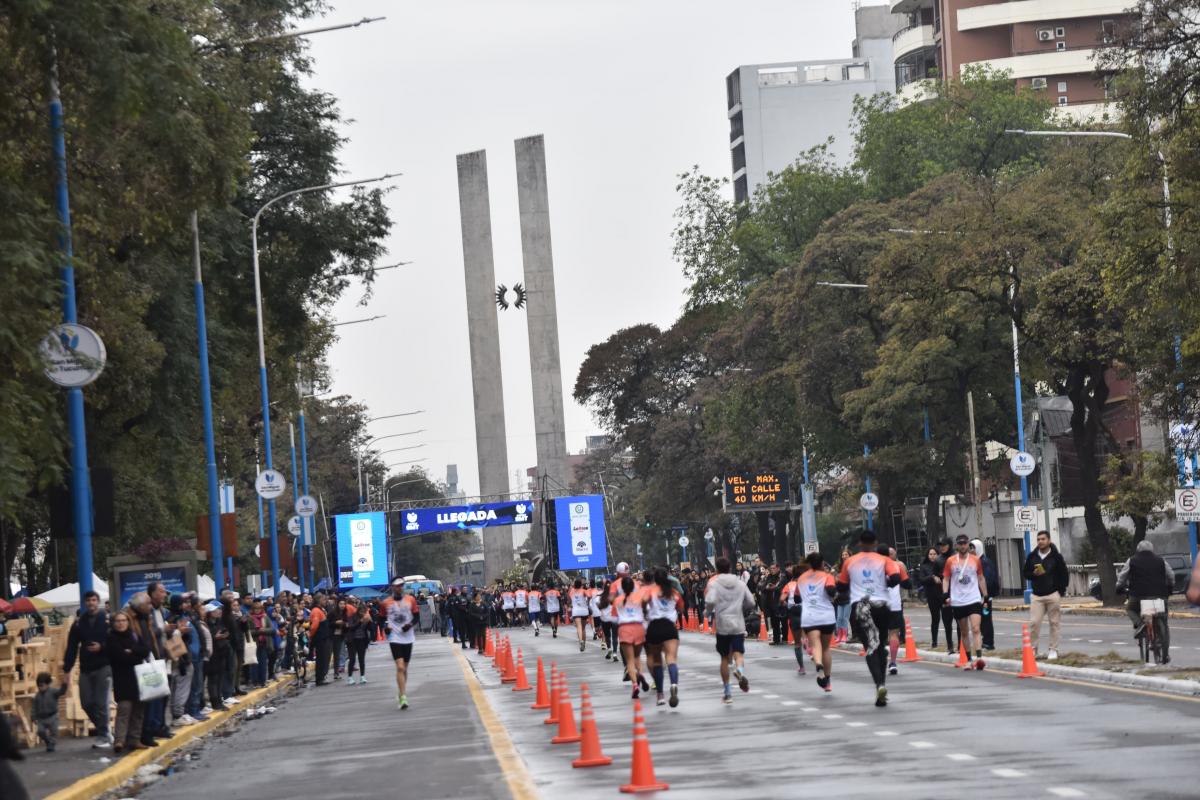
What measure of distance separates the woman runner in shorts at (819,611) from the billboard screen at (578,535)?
185 ft

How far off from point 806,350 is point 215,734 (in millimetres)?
40749

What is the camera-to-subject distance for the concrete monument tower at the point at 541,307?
101 meters

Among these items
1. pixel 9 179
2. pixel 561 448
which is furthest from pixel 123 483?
pixel 561 448

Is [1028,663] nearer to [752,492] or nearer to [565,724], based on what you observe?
[565,724]

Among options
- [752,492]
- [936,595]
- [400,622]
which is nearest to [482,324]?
[752,492]

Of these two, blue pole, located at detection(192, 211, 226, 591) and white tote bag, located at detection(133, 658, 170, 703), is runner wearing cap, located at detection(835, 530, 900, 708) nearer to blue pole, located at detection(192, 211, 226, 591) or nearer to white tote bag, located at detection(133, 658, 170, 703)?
white tote bag, located at detection(133, 658, 170, 703)

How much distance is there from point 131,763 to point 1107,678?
10.8 m

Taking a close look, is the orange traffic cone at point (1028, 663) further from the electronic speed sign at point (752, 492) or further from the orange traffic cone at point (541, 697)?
the electronic speed sign at point (752, 492)

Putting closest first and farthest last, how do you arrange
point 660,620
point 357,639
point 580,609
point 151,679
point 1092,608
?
point 151,679 < point 660,620 < point 357,639 < point 580,609 < point 1092,608

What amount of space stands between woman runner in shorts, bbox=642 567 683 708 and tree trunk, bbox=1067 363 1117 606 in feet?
85.1

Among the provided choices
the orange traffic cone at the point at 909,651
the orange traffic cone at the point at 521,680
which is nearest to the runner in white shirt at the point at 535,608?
the orange traffic cone at the point at 521,680

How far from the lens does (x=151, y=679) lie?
21531mm

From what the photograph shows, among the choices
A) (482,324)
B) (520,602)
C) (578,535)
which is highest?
(482,324)

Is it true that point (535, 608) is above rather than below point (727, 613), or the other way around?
below
